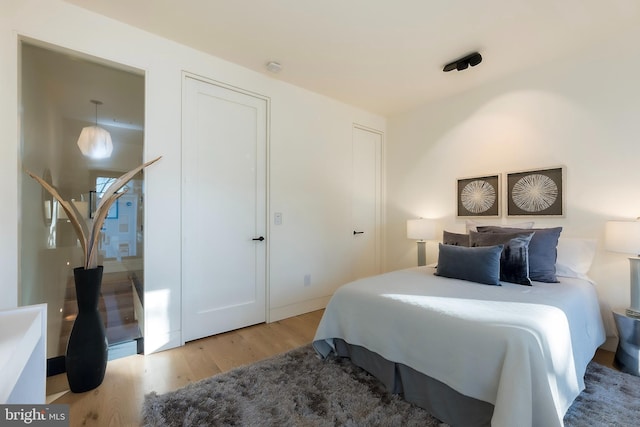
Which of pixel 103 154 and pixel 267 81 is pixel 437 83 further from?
pixel 103 154

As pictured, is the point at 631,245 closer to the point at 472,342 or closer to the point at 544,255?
the point at 544,255

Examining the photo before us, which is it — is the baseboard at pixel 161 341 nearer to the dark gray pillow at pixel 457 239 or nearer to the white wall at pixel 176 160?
the white wall at pixel 176 160

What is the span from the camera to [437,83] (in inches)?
118

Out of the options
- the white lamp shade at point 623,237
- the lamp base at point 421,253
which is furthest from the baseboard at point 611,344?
the lamp base at point 421,253

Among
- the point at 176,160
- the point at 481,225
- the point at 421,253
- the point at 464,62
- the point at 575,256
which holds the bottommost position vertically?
the point at 421,253

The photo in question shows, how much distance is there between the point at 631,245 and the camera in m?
1.91

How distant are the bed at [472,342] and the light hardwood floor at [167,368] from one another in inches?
22.0

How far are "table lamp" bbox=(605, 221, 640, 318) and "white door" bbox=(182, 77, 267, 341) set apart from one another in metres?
2.90

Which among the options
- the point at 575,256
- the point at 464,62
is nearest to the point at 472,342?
the point at 575,256

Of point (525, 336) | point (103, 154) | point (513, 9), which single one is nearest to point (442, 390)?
point (525, 336)

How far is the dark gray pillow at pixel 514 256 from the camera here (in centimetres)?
210

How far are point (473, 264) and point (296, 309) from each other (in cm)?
189

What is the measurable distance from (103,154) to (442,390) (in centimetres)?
282

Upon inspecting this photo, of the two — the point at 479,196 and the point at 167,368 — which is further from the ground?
the point at 479,196
